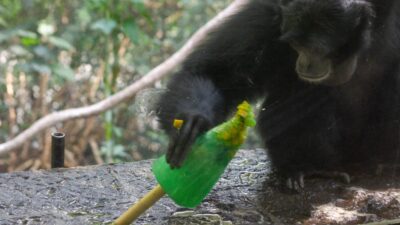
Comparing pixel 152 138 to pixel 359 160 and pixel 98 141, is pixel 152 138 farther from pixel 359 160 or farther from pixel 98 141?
pixel 359 160

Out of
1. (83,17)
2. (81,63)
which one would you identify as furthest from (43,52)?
(81,63)

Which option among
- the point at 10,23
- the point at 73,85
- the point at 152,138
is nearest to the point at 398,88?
the point at 152,138

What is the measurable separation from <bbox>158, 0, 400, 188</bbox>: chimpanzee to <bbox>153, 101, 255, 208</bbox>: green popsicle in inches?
17.5

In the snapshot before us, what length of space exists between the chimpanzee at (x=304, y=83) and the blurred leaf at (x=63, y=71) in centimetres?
184

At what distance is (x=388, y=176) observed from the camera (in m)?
2.60

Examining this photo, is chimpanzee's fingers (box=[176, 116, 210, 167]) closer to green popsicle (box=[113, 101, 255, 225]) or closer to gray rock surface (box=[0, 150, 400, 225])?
green popsicle (box=[113, 101, 255, 225])

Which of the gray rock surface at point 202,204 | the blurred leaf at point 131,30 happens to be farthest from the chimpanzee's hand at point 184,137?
the blurred leaf at point 131,30

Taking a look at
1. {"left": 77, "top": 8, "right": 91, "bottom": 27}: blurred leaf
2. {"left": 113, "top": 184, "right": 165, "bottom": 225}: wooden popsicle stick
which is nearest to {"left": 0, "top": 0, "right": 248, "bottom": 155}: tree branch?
{"left": 77, "top": 8, "right": 91, "bottom": 27}: blurred leaf

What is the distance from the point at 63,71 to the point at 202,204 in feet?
7.48

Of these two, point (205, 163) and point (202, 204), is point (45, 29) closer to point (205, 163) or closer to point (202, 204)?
point (202, 204)

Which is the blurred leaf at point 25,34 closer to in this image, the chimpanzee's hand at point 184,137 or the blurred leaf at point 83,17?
the blurred leaf at point 83,17

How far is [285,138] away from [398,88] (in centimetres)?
55

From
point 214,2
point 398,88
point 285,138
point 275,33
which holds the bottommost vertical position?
point 285,138

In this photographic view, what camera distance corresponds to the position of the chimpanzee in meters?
2.29
